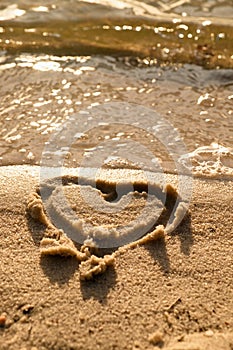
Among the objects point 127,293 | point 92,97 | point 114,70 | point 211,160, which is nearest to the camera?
point 127,293

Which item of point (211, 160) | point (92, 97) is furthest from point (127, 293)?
point (92, 97)

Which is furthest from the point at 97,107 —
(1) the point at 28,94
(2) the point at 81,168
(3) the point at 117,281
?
(3) the point at 117,281

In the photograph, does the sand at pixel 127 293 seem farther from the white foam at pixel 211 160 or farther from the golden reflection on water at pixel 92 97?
the golden reflection on water at pixel 92 97

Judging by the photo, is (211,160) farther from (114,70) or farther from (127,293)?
(114,70)

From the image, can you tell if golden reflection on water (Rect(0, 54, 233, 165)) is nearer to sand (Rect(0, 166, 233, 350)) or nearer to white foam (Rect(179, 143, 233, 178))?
white foam (Rect(179, 143, 233, 178))

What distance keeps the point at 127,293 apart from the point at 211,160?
0.98 meters

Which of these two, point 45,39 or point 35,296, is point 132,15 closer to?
point 45,39

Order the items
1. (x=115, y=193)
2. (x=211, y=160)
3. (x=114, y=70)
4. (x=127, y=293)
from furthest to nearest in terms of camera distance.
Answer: (x=114, y=70), (x=211, y=160), (x=115, y=193), (x=127, y=293)

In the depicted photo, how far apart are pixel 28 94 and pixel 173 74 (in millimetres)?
1037

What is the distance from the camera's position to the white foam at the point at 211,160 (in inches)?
91.6

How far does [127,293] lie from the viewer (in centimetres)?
173

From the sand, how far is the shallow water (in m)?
0.52

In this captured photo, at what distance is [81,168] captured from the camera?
2320 mm

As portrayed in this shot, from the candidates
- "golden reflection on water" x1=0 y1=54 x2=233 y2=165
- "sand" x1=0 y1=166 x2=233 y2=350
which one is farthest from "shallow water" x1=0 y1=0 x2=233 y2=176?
"sand" x1=0 y1=166 x2=233 y2=350
